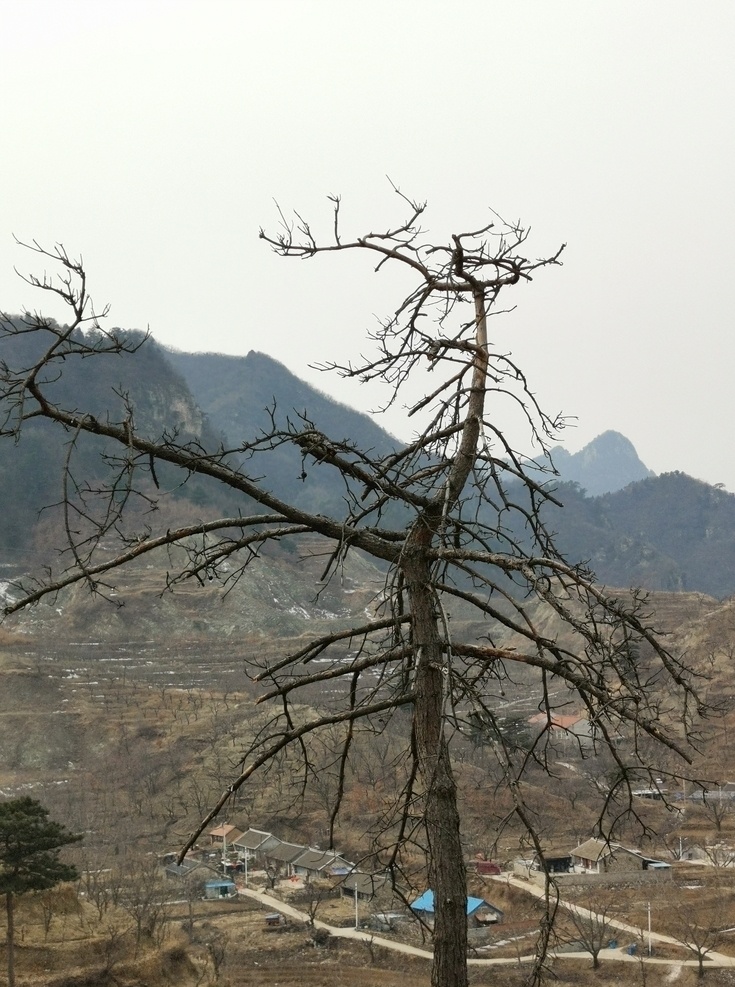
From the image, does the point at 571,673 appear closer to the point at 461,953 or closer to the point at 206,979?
the point at 461,953

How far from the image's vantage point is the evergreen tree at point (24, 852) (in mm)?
18922

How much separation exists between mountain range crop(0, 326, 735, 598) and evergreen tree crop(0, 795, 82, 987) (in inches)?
2430

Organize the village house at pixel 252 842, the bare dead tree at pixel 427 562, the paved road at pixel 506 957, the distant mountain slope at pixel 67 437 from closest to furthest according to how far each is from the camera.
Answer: the bare dead tree at pixel 427 562 < the paved road at pixel 506 957 < the village house at pixel 252 842 < the distant mountain slope at pixel 67 437

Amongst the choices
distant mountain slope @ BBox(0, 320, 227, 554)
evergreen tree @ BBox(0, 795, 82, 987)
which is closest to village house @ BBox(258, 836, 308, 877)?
evergreen tree @ BBox(0, 795, 82, 987)

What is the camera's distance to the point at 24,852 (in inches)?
756

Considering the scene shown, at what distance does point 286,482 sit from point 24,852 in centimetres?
12382

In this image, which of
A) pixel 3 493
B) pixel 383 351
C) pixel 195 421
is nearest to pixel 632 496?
pixel 195 421

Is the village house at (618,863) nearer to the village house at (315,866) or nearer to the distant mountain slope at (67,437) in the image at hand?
the village house at (315,866)

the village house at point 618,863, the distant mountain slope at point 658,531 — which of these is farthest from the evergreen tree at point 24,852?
the distant mountain slope at point 658,531

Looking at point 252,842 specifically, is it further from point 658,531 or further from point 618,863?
point 658,531

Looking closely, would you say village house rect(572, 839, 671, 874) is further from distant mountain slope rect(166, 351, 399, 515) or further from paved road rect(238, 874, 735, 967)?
distant mountain slope rect(166, 351, 399, 515)

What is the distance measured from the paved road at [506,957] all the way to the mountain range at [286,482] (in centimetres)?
5675

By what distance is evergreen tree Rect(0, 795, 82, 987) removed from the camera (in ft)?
62.1

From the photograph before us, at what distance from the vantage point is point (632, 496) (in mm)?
167000
